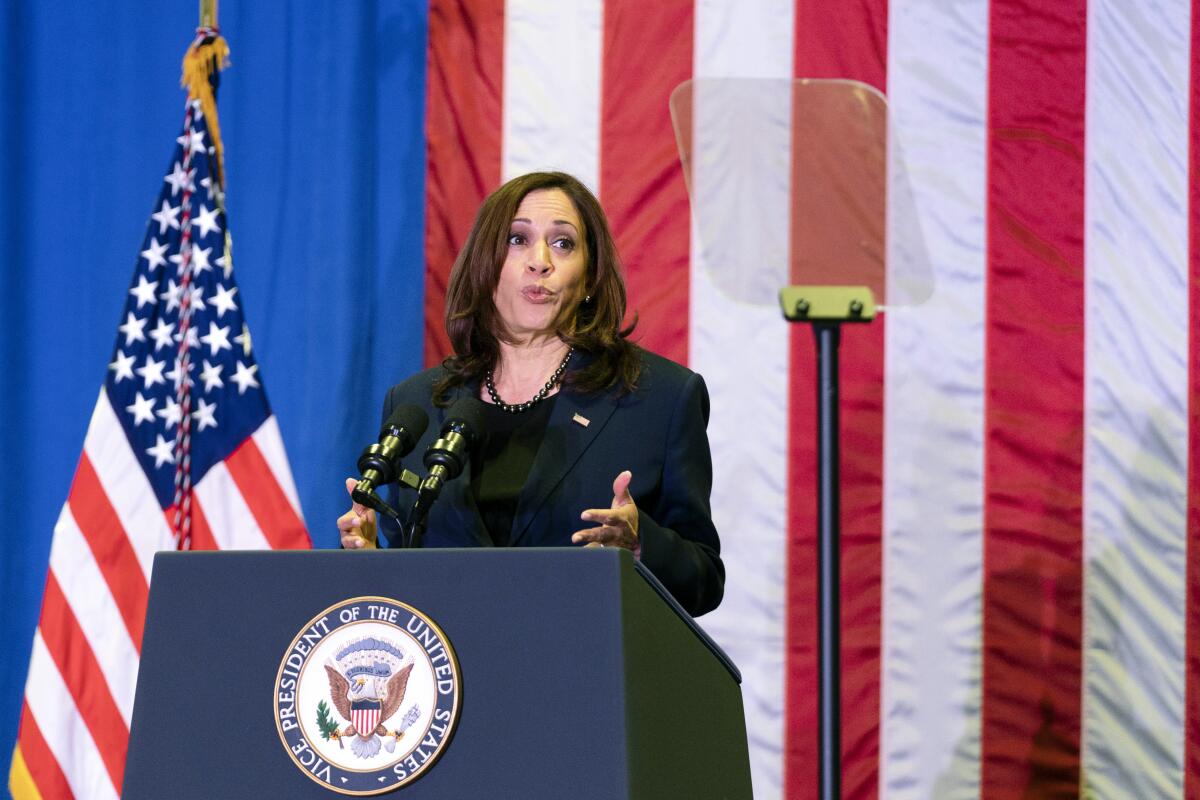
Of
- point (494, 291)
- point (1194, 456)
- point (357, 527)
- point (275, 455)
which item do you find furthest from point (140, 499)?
point (1194, 456)

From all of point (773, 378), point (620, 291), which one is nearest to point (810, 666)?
point (773, 378)

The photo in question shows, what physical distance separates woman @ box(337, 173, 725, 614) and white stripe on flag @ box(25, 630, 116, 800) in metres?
1.28

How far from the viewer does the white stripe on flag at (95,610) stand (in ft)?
9.27

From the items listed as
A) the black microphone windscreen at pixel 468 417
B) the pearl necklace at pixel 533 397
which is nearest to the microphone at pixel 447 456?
the black microphone windscreen at pixel 468 417

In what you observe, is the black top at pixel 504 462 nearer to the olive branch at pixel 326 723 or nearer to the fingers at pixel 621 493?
the fingers at pixel 621 493

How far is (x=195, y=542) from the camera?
2852 millimetres

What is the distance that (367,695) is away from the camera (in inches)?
43.1

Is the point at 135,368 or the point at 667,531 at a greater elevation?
the point at 135,368

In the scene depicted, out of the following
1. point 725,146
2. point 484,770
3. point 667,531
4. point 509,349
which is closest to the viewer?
point 484,770

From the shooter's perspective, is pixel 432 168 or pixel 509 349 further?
pixel 432 168

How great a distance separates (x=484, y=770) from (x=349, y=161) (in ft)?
7.03

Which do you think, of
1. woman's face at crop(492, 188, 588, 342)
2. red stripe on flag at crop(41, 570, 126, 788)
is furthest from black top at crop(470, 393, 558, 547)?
red stripe on flag at crop(41, 570, 126, 788)

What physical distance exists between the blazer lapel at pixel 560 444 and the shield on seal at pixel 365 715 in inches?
28.4

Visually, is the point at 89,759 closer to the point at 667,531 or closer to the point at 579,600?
the point at 667,531
